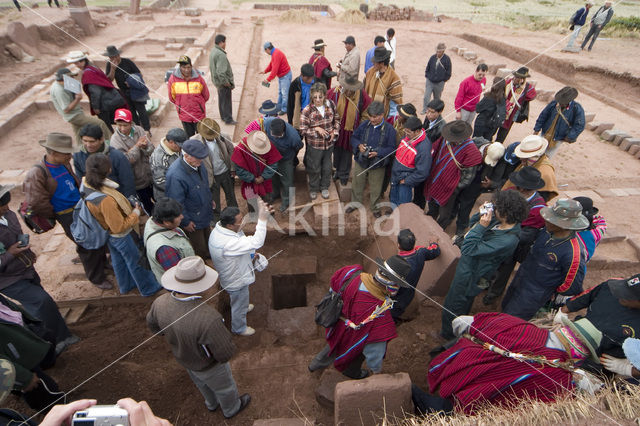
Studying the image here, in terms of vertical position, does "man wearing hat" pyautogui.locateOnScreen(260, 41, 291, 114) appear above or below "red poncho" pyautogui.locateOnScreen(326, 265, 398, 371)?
above

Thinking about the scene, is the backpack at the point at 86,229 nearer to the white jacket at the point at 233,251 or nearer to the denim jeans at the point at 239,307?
the white jacket at the point at 233,251

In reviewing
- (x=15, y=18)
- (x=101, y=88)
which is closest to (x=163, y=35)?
(x=15, y=18)

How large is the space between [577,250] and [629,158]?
23.1ft

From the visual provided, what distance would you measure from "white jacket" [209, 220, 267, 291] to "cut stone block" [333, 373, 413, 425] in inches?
61.0

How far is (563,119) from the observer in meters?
6.02

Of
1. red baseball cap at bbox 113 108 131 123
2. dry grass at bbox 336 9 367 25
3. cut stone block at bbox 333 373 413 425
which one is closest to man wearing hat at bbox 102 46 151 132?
red baseball cap at bbox 113 108 131 123

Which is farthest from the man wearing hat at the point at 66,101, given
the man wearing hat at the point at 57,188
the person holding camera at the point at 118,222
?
the person holding camera at the point at 118,222

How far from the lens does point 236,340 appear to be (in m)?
4.19

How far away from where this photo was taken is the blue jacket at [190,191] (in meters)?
3.94

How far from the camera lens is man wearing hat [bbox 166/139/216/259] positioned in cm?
390

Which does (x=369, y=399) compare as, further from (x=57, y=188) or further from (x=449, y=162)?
(x=57, y=188)

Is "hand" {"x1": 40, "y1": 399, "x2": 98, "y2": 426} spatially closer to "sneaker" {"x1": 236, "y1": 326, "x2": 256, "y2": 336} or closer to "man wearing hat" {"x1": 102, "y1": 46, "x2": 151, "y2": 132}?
"sneaker" {"x1": 236, "y1": 326, "x2": 256, "y2": 336}

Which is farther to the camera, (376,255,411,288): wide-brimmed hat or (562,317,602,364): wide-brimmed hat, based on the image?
(376,255,411,288): wide-brimmed hat

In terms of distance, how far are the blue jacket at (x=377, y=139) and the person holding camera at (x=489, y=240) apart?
1.93 m
